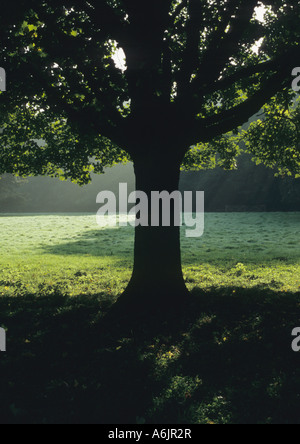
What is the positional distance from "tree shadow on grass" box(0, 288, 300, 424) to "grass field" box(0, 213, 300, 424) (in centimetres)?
2

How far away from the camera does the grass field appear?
4840 mm

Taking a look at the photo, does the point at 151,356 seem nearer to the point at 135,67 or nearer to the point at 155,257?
the point at 155,257

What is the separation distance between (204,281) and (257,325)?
485 centimetres

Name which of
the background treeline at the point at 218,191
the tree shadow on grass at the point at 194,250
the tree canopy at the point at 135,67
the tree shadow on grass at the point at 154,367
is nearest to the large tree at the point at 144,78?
the tree canopy at the point at 135,67

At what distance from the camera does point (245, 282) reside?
12.2 meters

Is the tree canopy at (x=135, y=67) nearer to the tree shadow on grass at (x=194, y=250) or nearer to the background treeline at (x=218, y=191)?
the tree shadow on grass at (x=194, y=250)

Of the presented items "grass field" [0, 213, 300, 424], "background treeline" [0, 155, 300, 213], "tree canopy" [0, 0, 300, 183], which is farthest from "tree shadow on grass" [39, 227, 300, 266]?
"background treeline" [0, 155, 300, 213]

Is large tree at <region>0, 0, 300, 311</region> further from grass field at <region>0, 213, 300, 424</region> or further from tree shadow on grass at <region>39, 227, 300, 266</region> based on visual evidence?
tree shadow on grass at <region>39, 227, 300, 266</region>

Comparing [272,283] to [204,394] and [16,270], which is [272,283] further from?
[16,270]

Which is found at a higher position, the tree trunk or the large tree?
the large tree

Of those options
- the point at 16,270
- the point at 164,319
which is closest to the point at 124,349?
the point at 164,319

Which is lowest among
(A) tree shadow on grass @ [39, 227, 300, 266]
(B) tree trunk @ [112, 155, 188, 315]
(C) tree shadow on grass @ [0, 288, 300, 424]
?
(C) tree shadow on grass @ [0, 288, 300, 424]

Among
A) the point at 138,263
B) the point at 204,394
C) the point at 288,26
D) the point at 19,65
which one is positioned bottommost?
the point at 204,394

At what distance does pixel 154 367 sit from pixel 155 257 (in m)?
2.99
